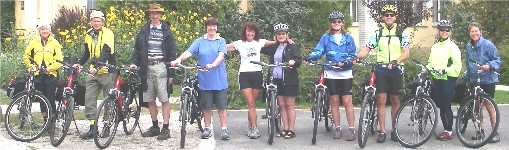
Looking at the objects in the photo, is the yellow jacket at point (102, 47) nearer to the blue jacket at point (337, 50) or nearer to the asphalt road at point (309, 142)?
the asphalt road at point (309, 142)

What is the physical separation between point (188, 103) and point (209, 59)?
63 cm

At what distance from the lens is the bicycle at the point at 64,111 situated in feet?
29.0

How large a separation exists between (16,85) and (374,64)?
4712 millimetres

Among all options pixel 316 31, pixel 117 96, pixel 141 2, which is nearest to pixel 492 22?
pixel 316 31

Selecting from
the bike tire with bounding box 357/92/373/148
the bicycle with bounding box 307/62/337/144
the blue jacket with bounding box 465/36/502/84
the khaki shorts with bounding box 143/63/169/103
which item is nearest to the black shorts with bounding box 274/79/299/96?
the bicycle with bounding box 307/62/337/144

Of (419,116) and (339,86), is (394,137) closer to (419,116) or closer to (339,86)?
(419,116)

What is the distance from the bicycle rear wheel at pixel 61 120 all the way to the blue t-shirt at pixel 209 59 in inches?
64.9

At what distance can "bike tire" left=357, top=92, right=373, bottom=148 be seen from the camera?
885 cm

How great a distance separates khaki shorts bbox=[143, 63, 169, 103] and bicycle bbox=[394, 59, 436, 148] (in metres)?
2.95

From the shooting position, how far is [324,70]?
372 inches

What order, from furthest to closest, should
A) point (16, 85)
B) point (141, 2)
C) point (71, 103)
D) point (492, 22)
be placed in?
point (492, 22) → point (141, 2) → point (16, 85) → point (71, 103)

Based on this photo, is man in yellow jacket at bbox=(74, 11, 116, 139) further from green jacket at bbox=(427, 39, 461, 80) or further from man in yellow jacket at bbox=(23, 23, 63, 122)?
green jacket at bbox=(427, 39, 461, 80)

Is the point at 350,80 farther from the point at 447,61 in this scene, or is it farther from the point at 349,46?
the point at 447,61

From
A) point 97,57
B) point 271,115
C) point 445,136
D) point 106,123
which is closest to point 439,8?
point 445,136
